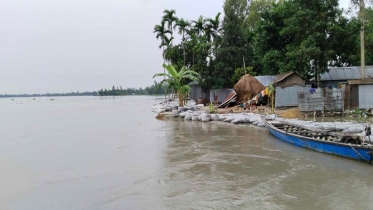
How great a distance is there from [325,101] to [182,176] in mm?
11468

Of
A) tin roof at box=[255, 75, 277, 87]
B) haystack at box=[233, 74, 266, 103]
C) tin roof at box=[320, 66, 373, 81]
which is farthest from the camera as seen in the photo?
tin roof at box=[255, 75, 277, 87]

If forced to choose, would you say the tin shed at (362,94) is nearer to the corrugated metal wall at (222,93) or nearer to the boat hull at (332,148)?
the boat hull at (332,148)

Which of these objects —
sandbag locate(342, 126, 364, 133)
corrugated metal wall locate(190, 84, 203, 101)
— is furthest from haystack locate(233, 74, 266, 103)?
sandbag locate(342, 126, 364, 133)

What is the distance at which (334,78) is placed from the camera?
21.0 meters

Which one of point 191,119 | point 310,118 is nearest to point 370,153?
point 310,118

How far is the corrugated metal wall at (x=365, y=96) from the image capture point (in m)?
14.8

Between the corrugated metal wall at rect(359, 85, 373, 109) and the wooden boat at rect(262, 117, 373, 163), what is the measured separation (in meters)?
6.90

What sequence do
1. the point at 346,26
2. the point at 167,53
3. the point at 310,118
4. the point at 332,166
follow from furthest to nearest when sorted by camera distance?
the point at 167,53, the point at 346,26, the point at 310,118, the point at 332,166

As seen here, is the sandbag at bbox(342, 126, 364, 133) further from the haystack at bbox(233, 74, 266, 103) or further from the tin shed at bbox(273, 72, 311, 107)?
the haystack at bbox(233, 74, 266, 103)

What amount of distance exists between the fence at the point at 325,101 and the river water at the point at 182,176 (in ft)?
17.7

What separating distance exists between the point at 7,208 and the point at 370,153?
8325 mm

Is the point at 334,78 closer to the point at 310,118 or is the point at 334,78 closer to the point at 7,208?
the point at 310,118

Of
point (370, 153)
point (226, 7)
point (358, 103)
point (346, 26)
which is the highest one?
point (226, 7)

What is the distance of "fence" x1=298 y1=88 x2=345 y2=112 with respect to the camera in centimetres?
1481
